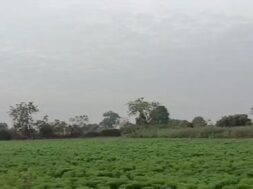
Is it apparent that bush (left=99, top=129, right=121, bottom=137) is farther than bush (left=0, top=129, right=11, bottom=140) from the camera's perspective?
No

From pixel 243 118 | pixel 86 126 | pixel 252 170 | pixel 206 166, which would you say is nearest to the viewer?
pixel 252 170

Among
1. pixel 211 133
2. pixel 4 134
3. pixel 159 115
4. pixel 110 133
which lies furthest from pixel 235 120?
pixel 4 134

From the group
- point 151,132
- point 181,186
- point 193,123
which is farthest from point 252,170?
point 193,123

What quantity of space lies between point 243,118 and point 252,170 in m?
53.3

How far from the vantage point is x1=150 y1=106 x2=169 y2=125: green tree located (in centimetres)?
7862

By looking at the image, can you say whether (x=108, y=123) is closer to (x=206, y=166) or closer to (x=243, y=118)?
(x=243, y=118)

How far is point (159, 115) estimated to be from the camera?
8038 centimetres

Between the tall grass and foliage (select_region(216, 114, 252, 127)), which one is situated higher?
foliage (select_region(216, 114, 252, 127))

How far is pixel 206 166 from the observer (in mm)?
15086

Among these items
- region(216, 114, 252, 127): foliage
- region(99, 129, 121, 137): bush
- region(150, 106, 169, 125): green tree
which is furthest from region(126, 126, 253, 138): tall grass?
region(150, 106, 169, 125): green tree

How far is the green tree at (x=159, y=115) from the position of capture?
78625 mm

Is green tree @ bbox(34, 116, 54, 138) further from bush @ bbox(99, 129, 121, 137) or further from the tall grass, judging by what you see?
the tall grass

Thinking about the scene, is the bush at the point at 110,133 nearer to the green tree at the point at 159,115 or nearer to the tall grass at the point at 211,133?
the green tree at the point at 159,115

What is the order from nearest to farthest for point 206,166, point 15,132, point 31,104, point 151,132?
point 206,166
point 151,132
point 15,132
point 31,104
